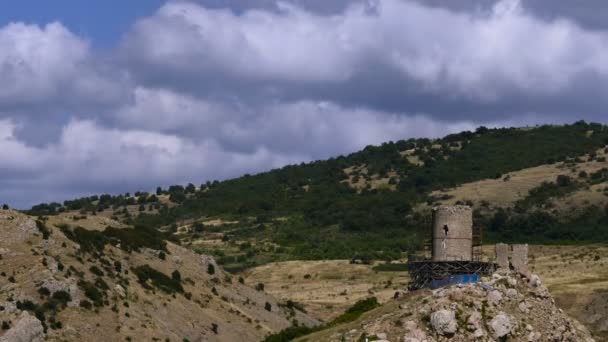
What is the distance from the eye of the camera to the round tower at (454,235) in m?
52.5

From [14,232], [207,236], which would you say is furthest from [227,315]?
[207,236]

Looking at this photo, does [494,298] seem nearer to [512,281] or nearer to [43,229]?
[512,281]

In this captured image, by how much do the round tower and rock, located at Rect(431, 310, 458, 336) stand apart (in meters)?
8.87

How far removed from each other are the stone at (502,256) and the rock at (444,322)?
10299 mm

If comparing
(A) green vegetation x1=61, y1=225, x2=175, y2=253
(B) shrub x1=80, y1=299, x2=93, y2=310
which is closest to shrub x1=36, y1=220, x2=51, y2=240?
(A) green vegetation x1=61, y1=225, x2=175, y2=253

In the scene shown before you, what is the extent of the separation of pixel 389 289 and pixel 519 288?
84569 millimetres

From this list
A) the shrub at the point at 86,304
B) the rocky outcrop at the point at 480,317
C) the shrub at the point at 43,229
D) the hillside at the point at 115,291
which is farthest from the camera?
the shrub at the point at 43,229

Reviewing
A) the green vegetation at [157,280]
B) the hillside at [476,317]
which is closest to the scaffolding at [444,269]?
the hillside at [476,317]

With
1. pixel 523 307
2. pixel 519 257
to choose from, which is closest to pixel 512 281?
pixel 523 307

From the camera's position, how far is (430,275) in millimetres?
53156

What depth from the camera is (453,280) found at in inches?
2046

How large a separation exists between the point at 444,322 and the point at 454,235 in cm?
952

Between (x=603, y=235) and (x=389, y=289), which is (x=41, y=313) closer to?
(x=389, y=289)

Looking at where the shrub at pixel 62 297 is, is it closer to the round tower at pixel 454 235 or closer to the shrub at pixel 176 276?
the shrub at pixel 176 276
